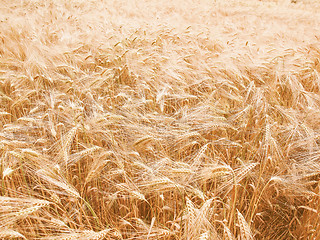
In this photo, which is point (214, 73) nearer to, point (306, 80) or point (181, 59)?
point (181, 59)

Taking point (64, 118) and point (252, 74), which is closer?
point (64, 118)

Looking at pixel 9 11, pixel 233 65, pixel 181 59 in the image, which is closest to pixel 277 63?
pixel 233 65

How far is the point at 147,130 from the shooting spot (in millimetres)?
1361

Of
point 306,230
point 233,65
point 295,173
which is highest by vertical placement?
point 233,65

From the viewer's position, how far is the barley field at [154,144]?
1.01 metres

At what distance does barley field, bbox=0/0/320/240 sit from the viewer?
1012 mm

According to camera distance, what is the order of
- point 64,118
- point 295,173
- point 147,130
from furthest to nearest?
point 64,118 < point 147,130 < point 295,173

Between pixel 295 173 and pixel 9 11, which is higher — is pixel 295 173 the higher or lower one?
the lower one

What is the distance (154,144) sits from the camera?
1.45 m

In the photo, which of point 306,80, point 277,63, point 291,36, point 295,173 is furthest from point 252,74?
point 291,36

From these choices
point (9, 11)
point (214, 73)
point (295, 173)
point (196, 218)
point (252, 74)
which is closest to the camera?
point (196, 218)

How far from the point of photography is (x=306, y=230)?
1086 millimetres

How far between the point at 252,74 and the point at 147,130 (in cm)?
174

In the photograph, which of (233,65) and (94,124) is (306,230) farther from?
(233,65)
